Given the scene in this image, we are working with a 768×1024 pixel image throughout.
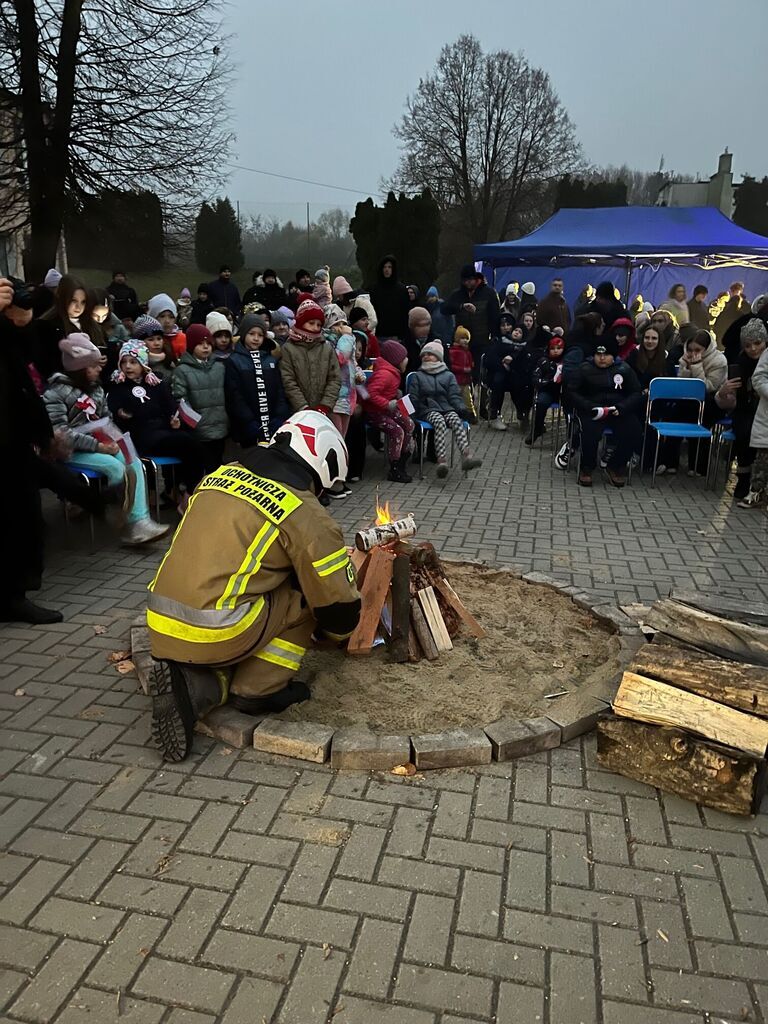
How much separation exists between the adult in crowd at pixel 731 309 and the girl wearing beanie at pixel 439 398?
323 inches

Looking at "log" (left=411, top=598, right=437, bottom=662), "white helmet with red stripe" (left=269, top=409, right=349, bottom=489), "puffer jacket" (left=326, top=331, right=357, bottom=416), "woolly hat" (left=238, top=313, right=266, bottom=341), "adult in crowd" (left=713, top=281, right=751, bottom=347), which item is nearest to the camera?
"white helmet with red stripe" (left=269, top=409, right=349, bottom=489)

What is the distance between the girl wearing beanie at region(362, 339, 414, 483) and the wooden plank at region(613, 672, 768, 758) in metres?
5.83

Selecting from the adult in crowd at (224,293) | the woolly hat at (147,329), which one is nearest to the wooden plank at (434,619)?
the woolly hat at (147,329)

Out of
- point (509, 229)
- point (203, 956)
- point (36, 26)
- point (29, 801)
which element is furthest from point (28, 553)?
point (509, 229)

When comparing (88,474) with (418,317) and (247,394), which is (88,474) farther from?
(418,317)

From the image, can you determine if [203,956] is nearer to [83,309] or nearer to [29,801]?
[29,801]

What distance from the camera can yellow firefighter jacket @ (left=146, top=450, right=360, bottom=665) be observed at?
321cm

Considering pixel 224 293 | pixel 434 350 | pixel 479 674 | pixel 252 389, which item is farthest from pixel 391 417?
pixel 224 293

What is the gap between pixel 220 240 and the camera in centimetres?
2472

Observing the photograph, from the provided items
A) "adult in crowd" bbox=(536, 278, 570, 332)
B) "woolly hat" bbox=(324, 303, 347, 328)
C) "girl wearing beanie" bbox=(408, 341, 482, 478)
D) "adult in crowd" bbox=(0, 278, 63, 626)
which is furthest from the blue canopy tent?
"adult in crowd" bbox=(0, 278, 63, 626)

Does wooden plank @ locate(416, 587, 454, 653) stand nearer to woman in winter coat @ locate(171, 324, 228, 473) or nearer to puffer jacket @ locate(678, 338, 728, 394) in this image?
woman in winter coat @ locate(171, 324, 228, 473)

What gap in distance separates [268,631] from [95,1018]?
160 cm

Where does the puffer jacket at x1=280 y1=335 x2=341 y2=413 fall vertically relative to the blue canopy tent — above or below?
below

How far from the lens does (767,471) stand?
798 cm
